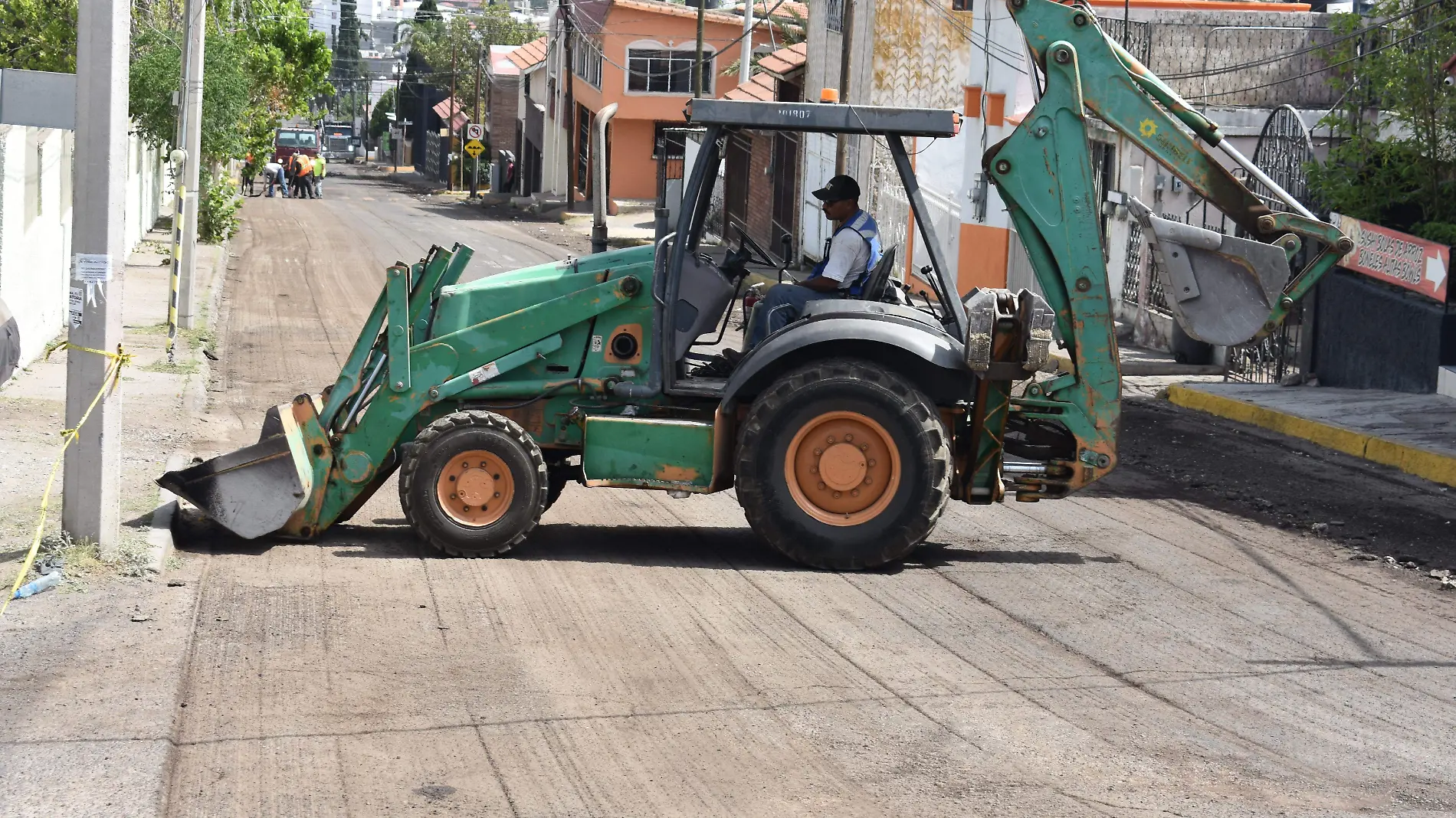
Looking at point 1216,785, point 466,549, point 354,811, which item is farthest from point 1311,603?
point 354,811

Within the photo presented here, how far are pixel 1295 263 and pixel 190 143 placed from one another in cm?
1250

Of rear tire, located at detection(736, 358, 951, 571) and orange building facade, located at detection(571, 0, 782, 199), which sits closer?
rear tire, located at detection(736, 358, 951, 571)

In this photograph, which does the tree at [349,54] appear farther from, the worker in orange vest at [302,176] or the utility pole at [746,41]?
the utility pole at [746,41]

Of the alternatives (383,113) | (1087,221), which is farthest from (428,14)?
(1087,221)

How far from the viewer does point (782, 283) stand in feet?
31.3

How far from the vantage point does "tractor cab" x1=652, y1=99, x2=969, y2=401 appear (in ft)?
29.7

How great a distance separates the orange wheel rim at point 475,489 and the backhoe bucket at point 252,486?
80 centimetres

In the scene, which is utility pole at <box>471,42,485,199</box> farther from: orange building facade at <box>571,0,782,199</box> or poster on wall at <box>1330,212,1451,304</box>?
poster on wall at <box>1330,212,1451,304</box>

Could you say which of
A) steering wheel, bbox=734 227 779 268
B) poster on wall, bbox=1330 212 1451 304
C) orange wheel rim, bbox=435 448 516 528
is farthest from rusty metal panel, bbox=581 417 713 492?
poster on wall, bbox=1330 212 1451 304

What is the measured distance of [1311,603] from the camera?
8984 millimetres

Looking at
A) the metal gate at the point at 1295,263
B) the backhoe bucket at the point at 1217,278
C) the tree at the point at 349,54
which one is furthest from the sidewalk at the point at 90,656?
the tree at the point at 349,54

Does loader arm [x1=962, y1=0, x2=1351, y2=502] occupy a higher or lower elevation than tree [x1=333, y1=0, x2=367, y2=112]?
lower

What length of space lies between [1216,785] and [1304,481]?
707 centimetres

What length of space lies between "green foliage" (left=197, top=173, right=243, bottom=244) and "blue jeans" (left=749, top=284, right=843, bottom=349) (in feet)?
74.7
